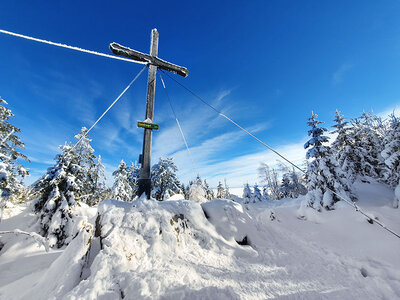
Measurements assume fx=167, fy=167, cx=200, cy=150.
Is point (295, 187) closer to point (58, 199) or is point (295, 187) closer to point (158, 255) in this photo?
point (58, 199)

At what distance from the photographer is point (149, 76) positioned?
6141 millimetres

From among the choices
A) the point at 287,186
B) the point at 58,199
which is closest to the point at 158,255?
the point at 58,199

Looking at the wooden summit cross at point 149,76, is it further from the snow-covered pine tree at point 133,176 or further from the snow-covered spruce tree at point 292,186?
the snow-covered spruce tree at point 292,186

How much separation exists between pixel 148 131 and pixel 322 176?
1336 cm

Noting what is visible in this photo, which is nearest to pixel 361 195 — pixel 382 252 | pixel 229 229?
pixel 382 252

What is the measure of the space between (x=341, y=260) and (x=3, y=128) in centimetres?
2000

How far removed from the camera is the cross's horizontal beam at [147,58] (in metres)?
5.57

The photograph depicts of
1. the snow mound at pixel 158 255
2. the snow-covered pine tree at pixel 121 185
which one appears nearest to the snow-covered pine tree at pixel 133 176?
the snow-covered pine tree at pixel 121 185

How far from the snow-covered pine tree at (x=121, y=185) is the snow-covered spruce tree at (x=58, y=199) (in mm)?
14886

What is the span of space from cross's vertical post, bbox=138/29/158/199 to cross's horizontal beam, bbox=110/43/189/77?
8.1 inches

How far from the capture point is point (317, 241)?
6594 millimetres

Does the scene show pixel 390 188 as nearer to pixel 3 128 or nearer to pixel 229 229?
pixel 229 229

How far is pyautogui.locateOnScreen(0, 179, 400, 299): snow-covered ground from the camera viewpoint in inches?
110

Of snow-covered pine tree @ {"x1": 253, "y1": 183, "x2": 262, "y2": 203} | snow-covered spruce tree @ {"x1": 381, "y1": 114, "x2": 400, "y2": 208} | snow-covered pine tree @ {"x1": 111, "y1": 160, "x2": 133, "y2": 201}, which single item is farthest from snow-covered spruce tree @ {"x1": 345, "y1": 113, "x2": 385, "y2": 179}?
snow-covered pine tree @ {"x1": 111, "y1": 160, "x2": 133, "y2": 201}
